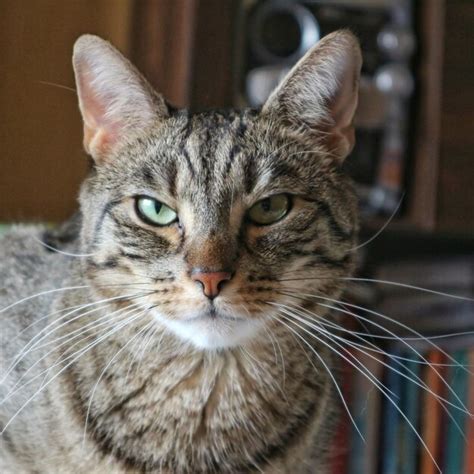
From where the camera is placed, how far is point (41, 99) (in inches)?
69.9

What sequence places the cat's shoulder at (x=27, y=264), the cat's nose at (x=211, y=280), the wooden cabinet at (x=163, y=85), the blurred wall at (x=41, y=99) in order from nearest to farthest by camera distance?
the cat's nose at (x=211, y=280) < the cat's shoulder at (x=27, y=264) < the wooden cabinet at (x=163, y=85) < the blurred wall at (x=41, y=99)

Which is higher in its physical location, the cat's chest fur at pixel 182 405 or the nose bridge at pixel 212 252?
the nose bridge at pixel 212 252

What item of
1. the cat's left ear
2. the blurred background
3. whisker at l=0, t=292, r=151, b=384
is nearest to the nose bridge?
whisker at l=0, t=292, r=151, b=384

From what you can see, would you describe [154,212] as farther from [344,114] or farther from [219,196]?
[344,114]

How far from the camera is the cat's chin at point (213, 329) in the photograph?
0.89 m

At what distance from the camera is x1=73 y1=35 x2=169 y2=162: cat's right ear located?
0.99 metres

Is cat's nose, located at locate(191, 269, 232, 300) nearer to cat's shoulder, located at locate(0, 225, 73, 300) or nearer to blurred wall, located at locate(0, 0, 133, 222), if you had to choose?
cat's shoulder, located at locate(0, 225, 73, 300)

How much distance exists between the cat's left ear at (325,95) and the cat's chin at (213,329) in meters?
0.29

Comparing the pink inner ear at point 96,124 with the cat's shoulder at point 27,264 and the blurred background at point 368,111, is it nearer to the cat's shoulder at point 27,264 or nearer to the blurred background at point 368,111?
the cat's shoulder at point 27,264

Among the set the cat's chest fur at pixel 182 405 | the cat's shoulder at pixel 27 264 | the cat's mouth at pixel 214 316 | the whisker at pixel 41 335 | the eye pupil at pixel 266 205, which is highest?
the eye pupil at pixel 266 205

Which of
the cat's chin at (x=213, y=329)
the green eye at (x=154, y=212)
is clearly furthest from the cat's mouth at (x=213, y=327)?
the green eye at (x=154, y=212)

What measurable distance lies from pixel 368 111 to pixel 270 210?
81cm

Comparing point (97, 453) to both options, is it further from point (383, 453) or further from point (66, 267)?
point (383, 453)

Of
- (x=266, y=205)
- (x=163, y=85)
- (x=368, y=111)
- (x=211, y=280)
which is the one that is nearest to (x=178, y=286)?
(x=211, y=280)
